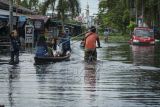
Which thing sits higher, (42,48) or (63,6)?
(63,6)

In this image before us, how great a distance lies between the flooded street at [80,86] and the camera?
41.9 feet

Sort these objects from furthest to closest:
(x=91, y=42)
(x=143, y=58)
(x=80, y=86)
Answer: (x=143, y=58) → (x=91, y=42) → (x=80, y=86)

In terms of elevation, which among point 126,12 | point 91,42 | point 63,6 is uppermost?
point 63,6

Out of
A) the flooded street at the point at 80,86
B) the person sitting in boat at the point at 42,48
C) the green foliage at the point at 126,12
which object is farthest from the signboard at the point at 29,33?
the green foliage at the point at 126,12

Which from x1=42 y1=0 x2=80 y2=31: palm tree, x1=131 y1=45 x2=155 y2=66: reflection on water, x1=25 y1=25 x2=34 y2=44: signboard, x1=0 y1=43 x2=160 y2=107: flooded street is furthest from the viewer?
x1=42 y1=0 x2=80 y2=31: palm tree

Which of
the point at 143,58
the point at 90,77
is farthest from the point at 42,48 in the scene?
the point at 143,58

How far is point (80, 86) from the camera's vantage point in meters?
16.1

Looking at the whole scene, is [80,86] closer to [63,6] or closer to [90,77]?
[90,77]

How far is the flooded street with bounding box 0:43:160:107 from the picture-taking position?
12766mm

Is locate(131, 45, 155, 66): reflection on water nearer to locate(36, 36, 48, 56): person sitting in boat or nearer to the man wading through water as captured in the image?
the man wading through water

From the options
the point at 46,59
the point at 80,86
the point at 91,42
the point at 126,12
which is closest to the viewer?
the point at 80,86

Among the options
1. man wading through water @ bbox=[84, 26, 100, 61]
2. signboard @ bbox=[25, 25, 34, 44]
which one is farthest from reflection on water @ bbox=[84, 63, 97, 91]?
signboard @ bbox=[25, 25, 34, 44]

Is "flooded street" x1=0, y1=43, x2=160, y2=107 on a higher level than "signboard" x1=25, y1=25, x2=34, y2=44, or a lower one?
lower

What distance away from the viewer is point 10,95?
1389cm
